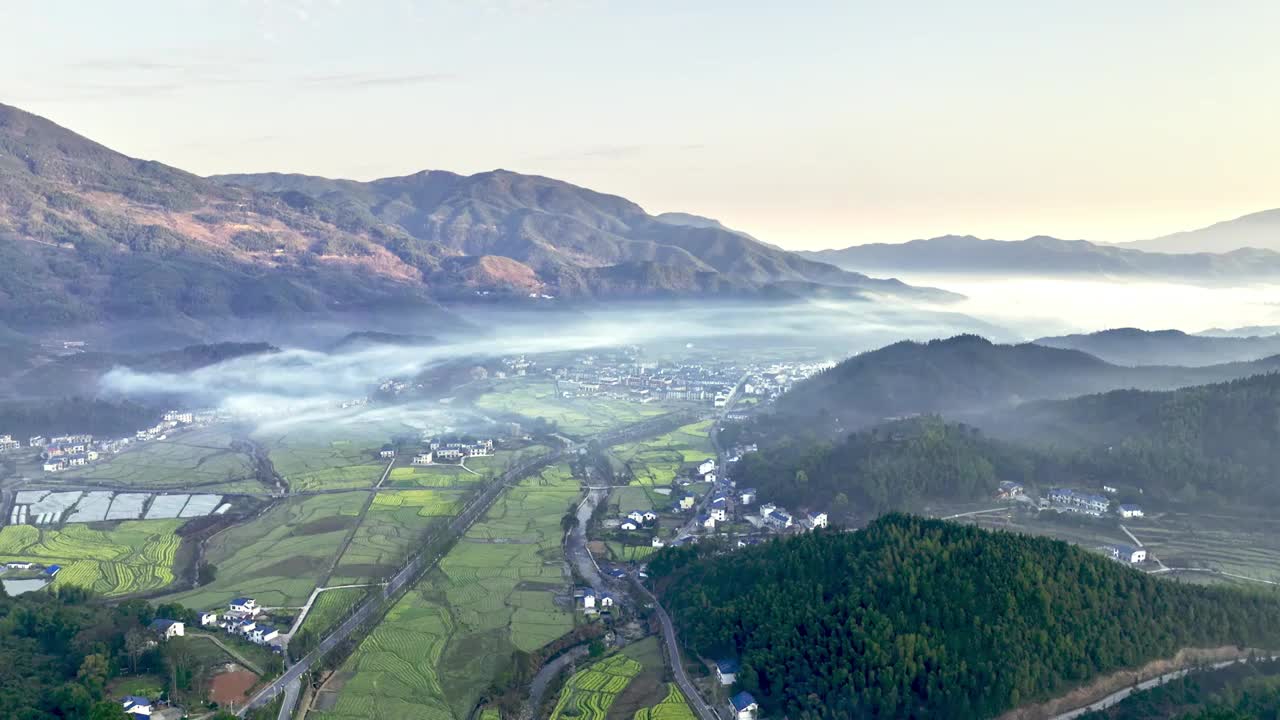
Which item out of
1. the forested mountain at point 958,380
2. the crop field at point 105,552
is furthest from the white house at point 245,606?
the forested mountain at point 958,380

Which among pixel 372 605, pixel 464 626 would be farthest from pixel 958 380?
pixel 372 605

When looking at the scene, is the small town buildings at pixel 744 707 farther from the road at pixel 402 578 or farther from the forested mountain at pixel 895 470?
the forested mountain at pixel 895 470

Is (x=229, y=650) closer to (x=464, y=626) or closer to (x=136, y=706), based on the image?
(x=136, y=706)

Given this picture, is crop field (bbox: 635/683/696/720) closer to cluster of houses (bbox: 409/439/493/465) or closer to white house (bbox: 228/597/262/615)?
white house (bbox: 228/597/262/615)

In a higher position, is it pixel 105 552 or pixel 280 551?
pixel 280 551

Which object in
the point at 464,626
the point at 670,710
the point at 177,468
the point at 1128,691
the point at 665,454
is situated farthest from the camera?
the point at 665,454

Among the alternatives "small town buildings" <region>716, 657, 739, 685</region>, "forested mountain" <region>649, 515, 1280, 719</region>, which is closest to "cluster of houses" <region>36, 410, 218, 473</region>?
"forested mountain" <region>649, 515, 1280, 719</region>
